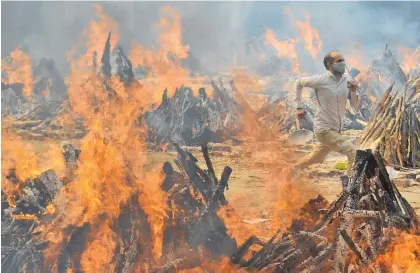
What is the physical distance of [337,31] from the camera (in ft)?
12.4

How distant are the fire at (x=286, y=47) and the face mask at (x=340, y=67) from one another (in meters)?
0.26

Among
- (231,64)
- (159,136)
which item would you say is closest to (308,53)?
(231,64)

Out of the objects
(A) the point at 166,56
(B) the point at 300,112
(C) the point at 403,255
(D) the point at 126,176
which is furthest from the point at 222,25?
(C) the point at 403,255

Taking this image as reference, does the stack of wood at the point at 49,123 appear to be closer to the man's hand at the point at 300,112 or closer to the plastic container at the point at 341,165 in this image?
the man's hand at the point at 300,112

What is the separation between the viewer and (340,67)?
3.76 meters

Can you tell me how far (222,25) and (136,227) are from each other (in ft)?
5.20

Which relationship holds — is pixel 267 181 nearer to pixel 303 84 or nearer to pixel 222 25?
pixel 303 84

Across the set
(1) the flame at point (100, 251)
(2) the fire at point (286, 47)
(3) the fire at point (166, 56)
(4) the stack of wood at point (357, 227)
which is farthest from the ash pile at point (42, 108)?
(4) the stack of wood at point (357, 227)

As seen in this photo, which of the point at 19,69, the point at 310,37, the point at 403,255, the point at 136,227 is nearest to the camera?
the point at 403,255

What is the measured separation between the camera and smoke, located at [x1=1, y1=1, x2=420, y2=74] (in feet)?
12.4

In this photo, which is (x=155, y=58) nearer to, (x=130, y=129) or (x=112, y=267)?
(x=130, y=129)

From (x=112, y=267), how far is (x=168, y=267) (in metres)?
0.41

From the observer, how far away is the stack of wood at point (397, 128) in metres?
3.65

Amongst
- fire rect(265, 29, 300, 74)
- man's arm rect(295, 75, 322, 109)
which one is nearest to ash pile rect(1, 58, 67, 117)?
fire rect(265, 29, 300, 74)
